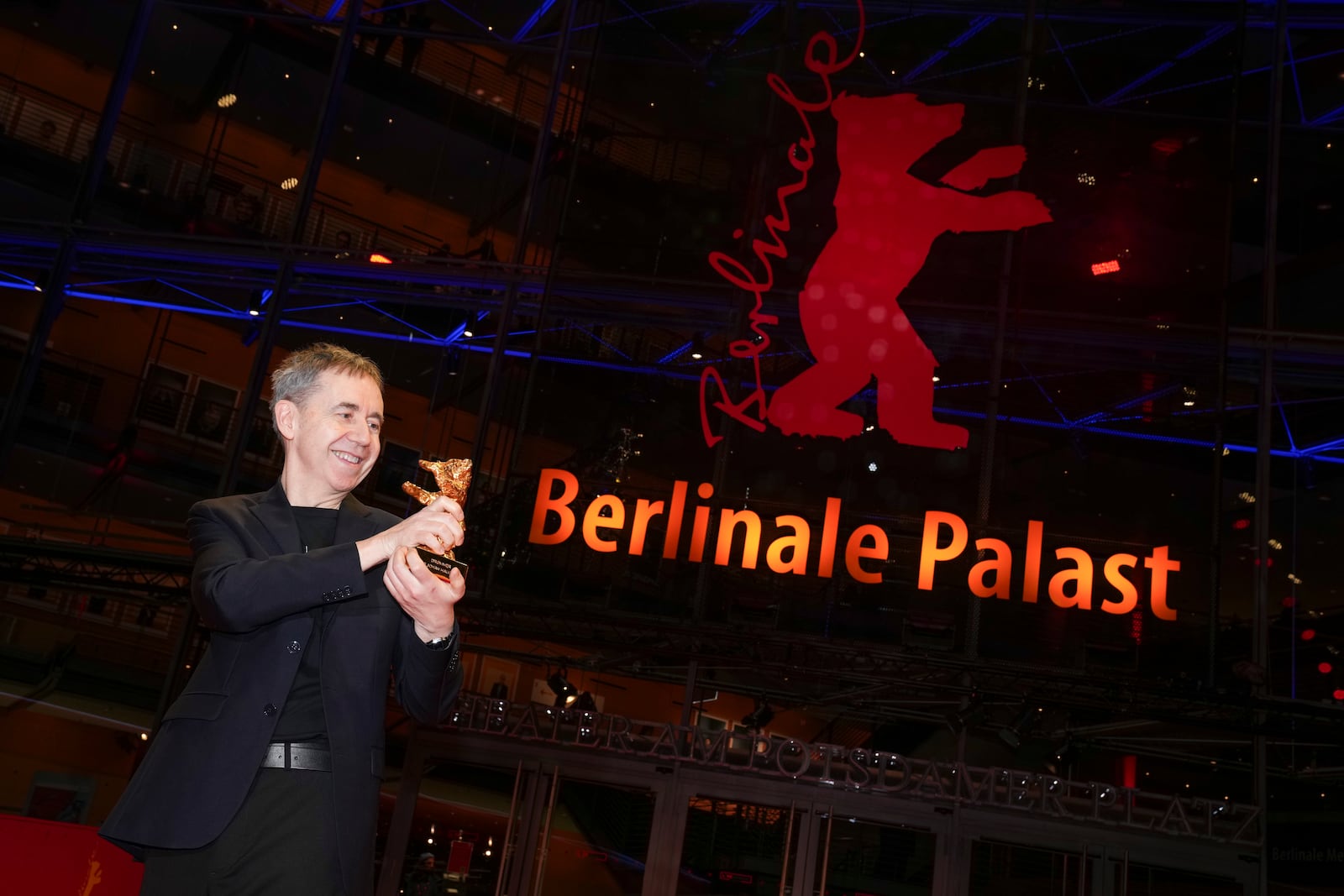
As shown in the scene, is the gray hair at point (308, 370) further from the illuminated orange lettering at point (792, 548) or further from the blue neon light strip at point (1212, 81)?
the blue neon light strip at point (1212, 81)

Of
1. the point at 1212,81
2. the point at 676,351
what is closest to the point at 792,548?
the point at 676,351

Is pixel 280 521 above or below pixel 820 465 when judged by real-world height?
below

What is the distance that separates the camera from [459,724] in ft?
29.5

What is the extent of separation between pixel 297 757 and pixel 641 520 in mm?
7586

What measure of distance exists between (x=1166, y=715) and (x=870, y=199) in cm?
484

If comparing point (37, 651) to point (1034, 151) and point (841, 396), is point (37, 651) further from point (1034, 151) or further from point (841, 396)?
point (1034, 151)

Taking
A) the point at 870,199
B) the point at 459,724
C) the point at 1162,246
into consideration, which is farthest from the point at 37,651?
the point at 1162,246

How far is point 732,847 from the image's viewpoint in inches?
348

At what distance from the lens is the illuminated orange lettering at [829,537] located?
8.95 m

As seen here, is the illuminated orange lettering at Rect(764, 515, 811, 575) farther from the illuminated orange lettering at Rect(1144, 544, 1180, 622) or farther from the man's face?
the man's face

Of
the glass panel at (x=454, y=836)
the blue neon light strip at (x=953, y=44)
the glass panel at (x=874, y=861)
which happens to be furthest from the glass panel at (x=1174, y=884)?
the blue neon light strip at (x=953, y=44)

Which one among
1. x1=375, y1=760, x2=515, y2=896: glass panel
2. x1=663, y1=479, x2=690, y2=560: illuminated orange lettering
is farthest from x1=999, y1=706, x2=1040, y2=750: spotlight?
x1=375, y1=760, x2=515, y2=896: glass panel

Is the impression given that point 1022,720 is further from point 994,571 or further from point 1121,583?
point 1121,583

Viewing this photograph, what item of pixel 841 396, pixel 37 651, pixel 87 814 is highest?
pixel 841 396
